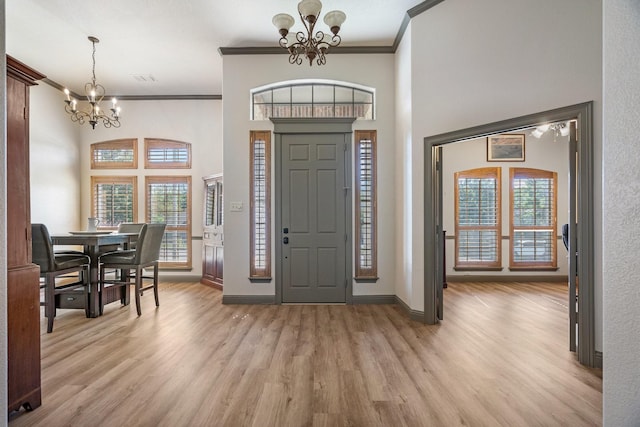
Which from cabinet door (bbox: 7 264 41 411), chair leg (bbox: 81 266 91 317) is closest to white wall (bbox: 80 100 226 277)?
chair leg (bbox: 81 266 91 317)

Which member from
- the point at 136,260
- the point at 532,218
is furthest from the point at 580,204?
the point at 136,260

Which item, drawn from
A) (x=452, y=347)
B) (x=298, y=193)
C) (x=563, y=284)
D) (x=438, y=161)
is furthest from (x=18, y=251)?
(x=563, y=284)

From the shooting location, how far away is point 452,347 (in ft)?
9.73

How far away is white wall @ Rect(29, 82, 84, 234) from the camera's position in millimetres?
5207

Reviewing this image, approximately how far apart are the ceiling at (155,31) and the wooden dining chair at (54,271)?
2544mm

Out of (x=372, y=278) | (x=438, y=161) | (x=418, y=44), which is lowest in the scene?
(x=372, y=278)

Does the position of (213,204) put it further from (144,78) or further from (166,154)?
(144,78)

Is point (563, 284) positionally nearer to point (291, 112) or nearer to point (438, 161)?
point (438, 161)

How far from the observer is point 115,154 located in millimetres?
6168

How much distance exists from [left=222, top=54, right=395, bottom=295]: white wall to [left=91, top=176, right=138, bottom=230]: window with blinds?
281 centimetres

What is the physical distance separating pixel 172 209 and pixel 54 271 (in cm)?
271

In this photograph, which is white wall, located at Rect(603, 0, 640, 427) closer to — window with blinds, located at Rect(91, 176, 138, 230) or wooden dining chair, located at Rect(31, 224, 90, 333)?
wooden dining chair, located at Rect(31, 224, 90, 333)

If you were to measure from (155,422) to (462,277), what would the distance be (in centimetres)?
555

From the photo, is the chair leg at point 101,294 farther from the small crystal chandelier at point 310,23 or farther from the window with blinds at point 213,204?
the small crystal chandelier at point 310,23
